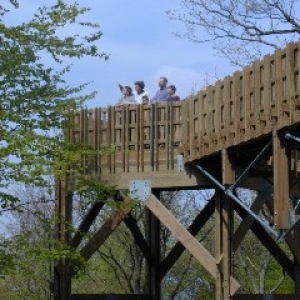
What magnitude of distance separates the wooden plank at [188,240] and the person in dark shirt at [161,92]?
174 cm

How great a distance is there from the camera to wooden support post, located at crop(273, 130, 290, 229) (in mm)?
14180

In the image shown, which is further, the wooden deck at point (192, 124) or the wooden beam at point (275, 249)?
the wooden beam at point (275, 249)

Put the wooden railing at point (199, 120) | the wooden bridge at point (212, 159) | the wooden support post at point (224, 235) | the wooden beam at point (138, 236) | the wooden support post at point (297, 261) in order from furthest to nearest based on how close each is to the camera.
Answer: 1. the wooden beam at point (138, 236)
2. the wooden support post at point (297, 261)
3. the wooden support post at point (224, 235)
4. the wooden bridge at point (212, 159)
5. the wooden railing at point (199, 120)

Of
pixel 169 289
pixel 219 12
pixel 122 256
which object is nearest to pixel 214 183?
pixel 219 12

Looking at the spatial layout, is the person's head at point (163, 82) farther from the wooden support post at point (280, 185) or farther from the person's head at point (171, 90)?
the wooden support post at point (280, 185)

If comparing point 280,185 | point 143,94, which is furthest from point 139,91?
point 280,185

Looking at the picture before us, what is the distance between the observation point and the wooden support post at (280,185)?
1418 cm

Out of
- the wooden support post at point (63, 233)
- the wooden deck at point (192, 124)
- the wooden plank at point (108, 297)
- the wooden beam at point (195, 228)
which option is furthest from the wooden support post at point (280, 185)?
the wooden plank at point (108, 297)

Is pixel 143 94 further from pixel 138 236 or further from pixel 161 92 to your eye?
pixel 138 236

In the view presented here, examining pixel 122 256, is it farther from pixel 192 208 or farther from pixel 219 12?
pixel 219 12

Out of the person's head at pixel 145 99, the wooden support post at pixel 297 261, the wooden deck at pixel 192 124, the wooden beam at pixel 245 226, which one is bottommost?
the wooden support post at pixel 297 261

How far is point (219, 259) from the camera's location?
16.5 metres

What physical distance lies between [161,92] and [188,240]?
2843 millimetres

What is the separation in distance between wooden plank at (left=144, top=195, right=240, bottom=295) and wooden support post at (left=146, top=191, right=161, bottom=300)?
8.90ft
